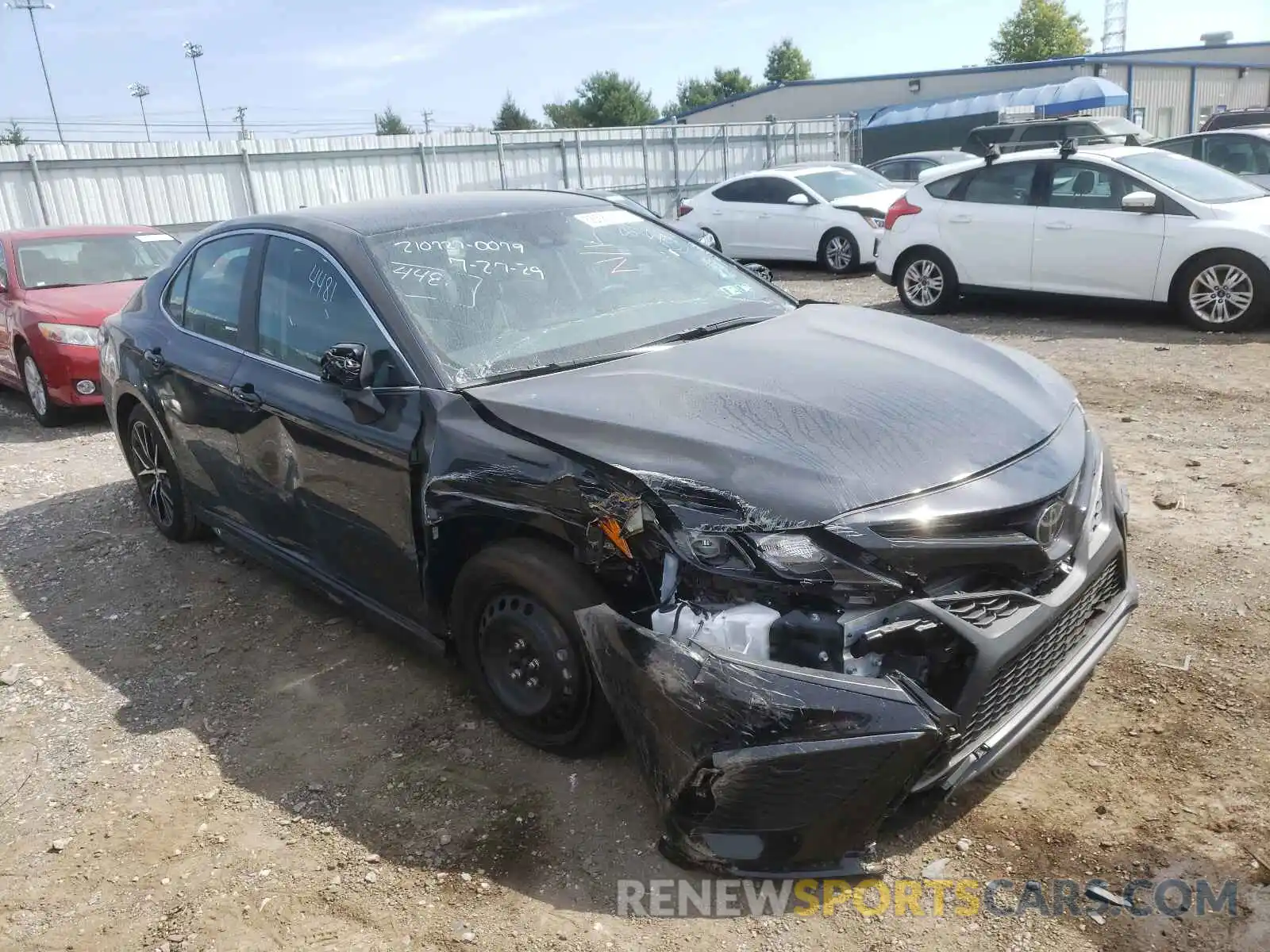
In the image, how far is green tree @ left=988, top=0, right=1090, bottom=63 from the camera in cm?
6600

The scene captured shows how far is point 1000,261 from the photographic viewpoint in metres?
9.60

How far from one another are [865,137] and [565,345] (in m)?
32.3

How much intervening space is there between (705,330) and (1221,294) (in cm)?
672

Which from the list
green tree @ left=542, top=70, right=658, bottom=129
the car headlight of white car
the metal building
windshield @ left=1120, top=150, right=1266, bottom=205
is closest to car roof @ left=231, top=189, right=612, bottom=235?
the car headlight of white car

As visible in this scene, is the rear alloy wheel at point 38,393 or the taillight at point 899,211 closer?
the rear alloy wheel at point 38,393

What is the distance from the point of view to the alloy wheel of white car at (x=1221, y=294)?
8.26 metres

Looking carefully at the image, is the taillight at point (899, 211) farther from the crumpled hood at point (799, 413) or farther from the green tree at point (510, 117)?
the green tree at point (510, 117)

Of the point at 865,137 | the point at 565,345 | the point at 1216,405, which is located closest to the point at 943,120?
the point at 865,137

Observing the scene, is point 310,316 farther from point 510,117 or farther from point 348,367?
point 510,117

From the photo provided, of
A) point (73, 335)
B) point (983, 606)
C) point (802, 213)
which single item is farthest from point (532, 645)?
point (802, 213)

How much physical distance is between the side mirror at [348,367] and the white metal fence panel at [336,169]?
1206 centimetres

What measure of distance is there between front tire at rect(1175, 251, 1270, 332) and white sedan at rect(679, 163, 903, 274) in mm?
5443

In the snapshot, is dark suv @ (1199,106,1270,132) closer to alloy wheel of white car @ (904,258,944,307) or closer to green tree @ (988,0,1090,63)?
alloy wheel of white car @ (904,258,944,307)

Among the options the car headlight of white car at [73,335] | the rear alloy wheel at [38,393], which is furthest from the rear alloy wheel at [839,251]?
the rear alloy wheel at [38,393]
